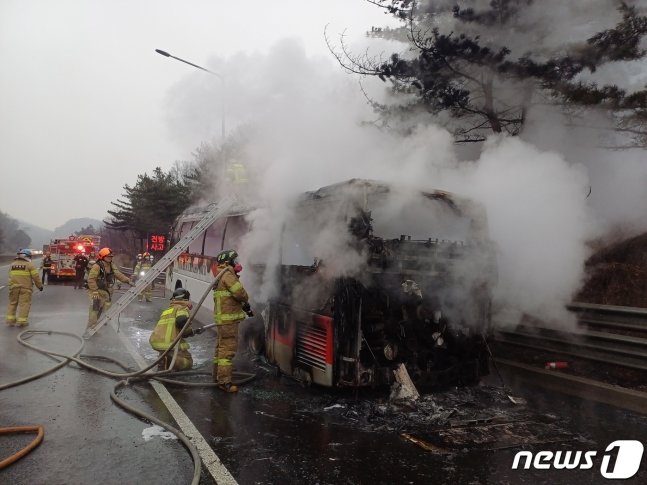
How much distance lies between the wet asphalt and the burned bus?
399 mm

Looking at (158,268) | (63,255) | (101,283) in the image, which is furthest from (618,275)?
(63,255)

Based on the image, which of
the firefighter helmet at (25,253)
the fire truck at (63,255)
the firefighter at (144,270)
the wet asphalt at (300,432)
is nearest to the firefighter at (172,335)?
the wet asphalt at (300,432)

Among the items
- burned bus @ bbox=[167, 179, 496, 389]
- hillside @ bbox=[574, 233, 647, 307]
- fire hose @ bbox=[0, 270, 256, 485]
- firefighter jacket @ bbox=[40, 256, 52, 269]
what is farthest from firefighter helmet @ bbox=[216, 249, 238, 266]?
firefighter jacket @ bbox=[40, 256, 52, 269]

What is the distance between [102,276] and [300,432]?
664 centimetres

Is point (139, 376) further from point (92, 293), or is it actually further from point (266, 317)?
point (92, 293)

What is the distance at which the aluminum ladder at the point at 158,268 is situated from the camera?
8266 millimetres

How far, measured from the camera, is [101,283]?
30.5ft

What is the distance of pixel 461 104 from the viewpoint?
9539 mm

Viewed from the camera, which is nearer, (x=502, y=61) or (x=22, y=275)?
(x=502, y=61)

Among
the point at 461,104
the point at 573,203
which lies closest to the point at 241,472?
the point at 573,203

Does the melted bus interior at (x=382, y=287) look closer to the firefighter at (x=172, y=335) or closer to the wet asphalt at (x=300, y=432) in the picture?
the wet asphalt at (x=300, y=432)

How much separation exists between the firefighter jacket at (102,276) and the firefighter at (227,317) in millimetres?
4008

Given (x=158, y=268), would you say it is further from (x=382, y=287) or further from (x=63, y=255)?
(x=63, y=255)

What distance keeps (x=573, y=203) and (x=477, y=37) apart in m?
3.85
